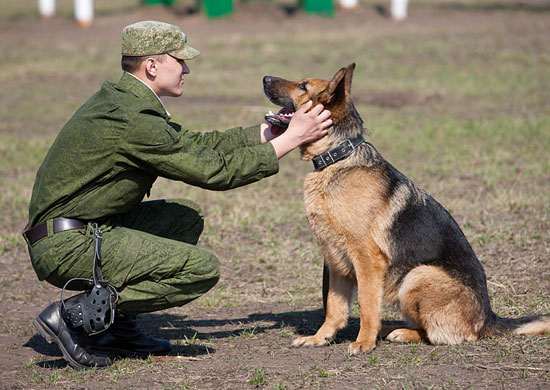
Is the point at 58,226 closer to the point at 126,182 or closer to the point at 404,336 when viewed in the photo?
the point at 126,182

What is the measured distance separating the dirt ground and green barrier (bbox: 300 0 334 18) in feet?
51.8

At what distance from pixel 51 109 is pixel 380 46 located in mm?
8112

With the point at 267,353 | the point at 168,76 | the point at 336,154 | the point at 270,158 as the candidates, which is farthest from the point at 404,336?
the point at 168,76

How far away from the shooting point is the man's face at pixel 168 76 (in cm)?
468

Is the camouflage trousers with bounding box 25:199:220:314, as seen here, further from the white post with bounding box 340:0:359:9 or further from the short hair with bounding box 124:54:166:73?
the white post with bounding box 340:0:359:9

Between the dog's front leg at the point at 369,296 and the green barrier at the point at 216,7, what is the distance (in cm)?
1801

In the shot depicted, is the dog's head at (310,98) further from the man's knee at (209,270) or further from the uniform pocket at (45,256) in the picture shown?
the uniform pocket at (45,256)

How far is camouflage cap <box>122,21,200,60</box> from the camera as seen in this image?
4.55 metres

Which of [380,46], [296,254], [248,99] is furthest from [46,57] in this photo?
[296,254]

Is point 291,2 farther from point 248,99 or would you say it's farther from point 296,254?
point 296,254

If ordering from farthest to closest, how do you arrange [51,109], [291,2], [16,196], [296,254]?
[291,2], [51,109], [16,196], [296,254]

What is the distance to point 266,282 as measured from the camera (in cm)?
643

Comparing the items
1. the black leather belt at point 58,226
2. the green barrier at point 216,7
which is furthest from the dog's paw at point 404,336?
the green barrier at point 216,7

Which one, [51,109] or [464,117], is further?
[51,109]
